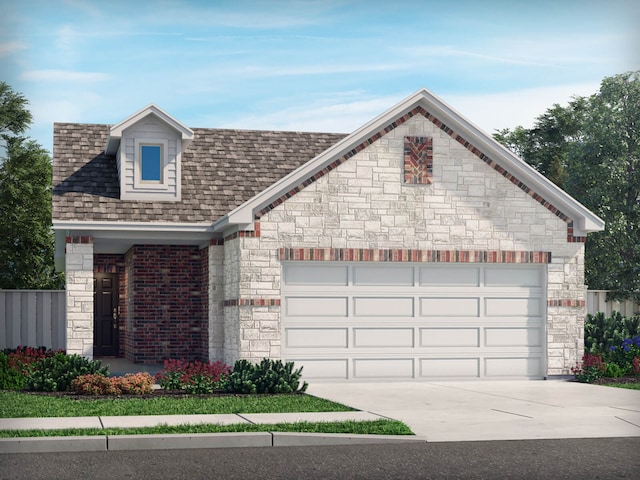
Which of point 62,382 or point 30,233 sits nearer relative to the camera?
point 62,382

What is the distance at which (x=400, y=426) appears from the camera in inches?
502

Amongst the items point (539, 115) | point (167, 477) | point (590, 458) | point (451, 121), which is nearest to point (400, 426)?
point (590, 458)

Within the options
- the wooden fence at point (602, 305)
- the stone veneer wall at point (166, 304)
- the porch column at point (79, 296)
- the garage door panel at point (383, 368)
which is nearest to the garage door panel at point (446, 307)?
the garage door panel at point (383, 368)

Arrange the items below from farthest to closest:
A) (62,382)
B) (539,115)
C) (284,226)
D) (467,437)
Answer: (539,115) → (284,226) → (62,382) → (467,437)

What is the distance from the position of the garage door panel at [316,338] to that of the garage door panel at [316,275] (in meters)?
0.99

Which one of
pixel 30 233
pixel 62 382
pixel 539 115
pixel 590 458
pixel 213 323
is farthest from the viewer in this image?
pixel 539 115

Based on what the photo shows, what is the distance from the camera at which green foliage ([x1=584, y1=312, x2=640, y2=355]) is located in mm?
22766

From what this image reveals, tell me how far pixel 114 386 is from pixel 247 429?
17.7 ft

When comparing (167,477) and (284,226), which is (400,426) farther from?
(284,226)

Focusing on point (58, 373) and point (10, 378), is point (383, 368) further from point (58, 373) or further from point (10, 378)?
point (10, 378)

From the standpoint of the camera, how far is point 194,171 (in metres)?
23.9

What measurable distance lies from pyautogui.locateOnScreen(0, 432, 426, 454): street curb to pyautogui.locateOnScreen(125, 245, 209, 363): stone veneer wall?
42.6 ft

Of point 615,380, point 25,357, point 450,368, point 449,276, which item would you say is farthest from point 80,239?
point 615,380

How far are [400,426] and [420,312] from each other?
27.5 ft
